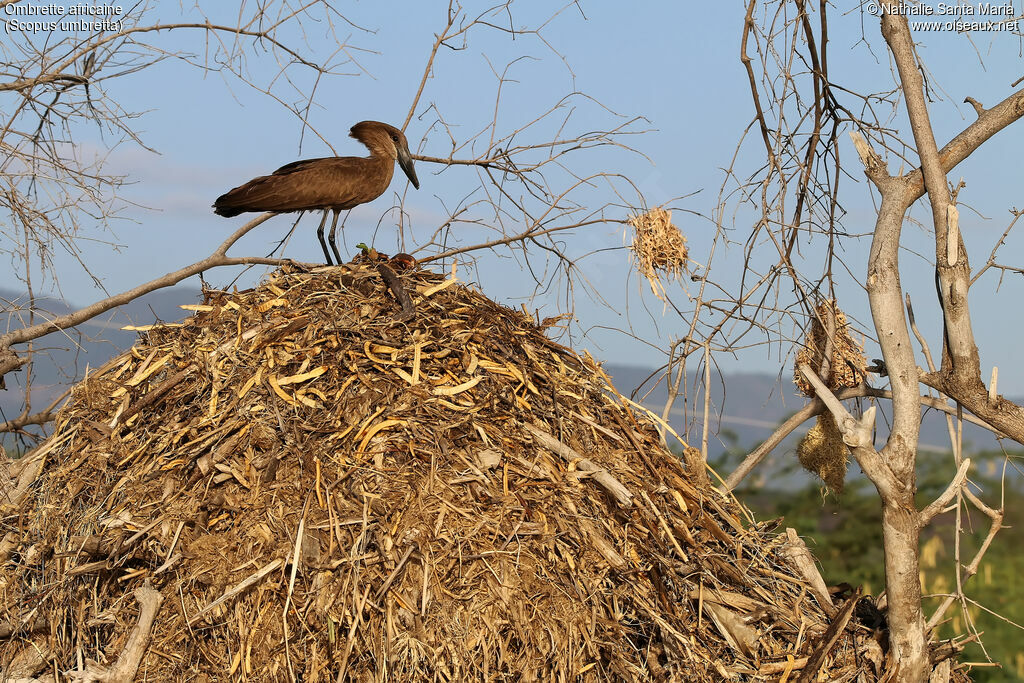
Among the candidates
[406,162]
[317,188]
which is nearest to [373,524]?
[317,188]

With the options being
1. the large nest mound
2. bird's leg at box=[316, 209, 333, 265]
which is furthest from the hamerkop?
the large nest mound

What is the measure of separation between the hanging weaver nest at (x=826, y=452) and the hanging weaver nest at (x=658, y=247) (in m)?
1.62

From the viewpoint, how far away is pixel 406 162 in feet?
20.7

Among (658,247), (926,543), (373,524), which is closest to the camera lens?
(373,524)

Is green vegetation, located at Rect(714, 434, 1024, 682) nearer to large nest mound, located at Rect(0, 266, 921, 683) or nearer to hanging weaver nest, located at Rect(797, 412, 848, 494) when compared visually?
hanging weaver nest, located at Rect(797, 412, 848, 494)

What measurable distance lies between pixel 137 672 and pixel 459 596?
1.48 meters

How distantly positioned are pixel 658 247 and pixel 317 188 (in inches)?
86.8

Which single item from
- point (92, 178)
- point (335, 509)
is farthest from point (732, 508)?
point (92, 178)

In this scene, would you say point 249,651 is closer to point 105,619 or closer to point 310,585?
point 310,585

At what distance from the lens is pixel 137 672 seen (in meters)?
4.00

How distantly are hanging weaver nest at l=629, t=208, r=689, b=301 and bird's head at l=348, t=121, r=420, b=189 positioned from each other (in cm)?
172

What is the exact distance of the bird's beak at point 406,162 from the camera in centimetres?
630

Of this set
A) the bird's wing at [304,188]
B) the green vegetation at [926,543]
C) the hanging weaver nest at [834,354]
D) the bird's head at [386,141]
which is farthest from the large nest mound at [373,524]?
the green vegetation at [926,543]

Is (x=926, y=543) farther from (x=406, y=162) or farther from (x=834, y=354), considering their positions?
(x=406, y=162)
